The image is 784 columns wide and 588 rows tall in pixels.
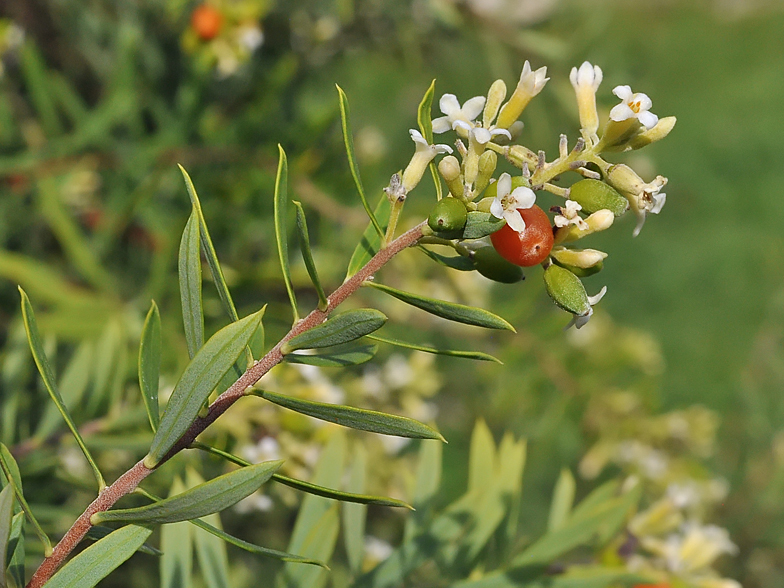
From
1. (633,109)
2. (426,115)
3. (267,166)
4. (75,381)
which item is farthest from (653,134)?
(267,166)

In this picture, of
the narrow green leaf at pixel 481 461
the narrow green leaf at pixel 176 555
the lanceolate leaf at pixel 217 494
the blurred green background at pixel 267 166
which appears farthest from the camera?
the blurred green background at pixel 267 166

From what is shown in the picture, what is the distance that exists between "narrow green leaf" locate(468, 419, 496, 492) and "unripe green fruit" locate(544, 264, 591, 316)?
27cm

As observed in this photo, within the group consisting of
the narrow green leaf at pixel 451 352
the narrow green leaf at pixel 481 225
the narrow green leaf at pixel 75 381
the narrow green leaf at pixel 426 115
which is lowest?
the narrow green leaf at pixel 75 381

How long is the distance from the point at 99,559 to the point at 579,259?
10.8 inches

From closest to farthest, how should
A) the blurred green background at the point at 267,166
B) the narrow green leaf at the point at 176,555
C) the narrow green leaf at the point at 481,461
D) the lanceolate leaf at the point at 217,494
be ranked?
1. the lanceolate leaf at the point at 217,494
2. the narrow green leaf at the point at 176,555
3. the narrow green leaf at the point at 481,461
4. the blurred green background at the point at 267,166

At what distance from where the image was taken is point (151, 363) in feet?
1.30

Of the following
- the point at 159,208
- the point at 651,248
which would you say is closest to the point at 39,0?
the point at 159,208

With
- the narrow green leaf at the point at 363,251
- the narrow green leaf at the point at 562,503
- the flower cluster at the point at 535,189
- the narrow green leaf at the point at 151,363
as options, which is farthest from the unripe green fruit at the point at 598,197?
the narrow green leaf at the point at 562,503

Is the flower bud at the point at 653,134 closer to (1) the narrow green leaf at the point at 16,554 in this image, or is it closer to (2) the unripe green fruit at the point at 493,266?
(2) the unripe green fruit at the point at 493,266

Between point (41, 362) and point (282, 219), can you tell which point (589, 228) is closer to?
point (282, 219)

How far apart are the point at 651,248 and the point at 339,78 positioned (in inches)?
89.6

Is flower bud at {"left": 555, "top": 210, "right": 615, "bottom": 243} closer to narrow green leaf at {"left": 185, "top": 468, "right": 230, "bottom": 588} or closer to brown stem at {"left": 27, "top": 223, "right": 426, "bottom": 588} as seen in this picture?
brown stem at {"left": 27, "top": 223, "right": 426, "bottom": 588}

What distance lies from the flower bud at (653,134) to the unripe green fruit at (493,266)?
0.09 meters

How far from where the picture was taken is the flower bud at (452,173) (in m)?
0.36
